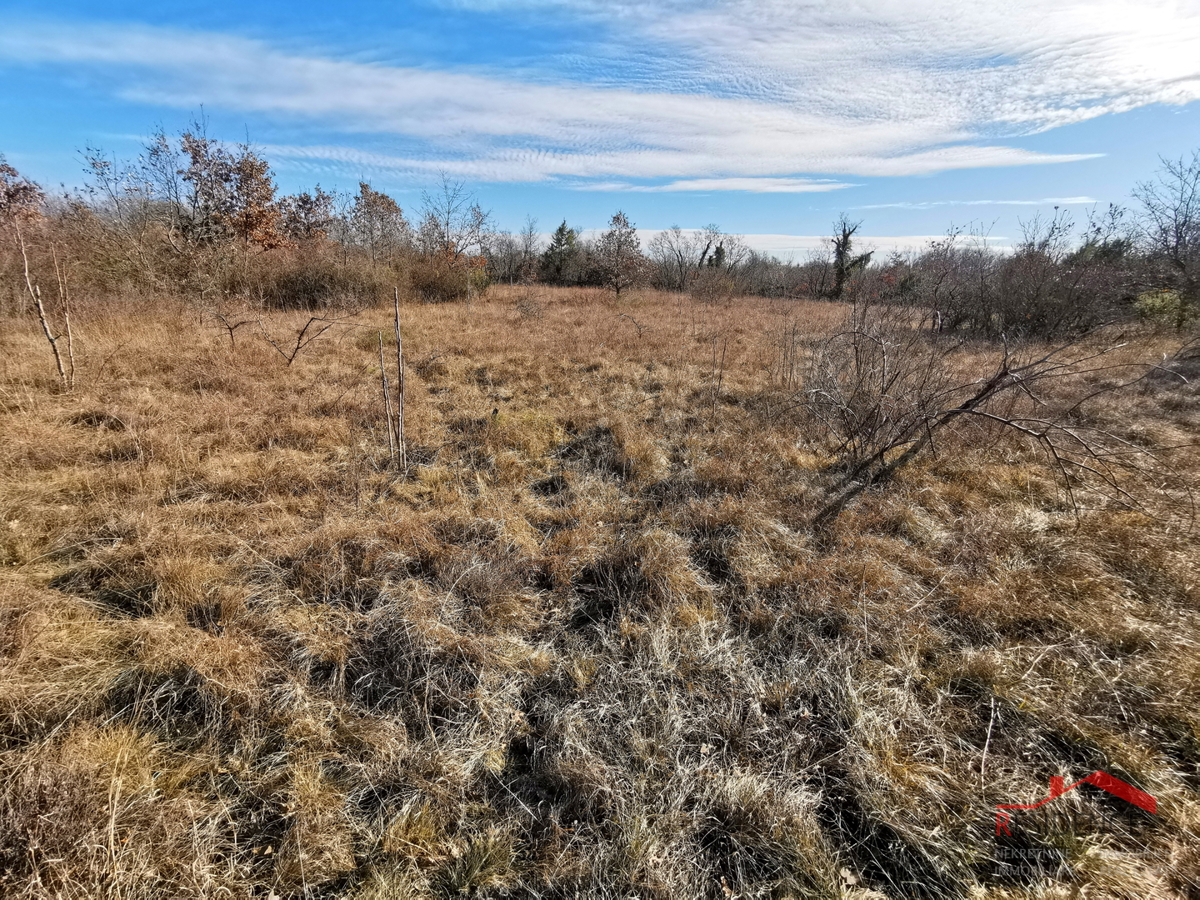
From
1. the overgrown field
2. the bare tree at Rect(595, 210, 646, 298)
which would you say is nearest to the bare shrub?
the overgrown field

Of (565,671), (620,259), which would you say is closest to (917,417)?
(565,671)

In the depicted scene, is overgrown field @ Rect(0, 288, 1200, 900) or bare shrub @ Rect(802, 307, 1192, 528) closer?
overgrown field @ Rect(0, 288, 1200, 900)

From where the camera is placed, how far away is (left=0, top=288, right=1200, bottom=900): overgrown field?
1.67 m

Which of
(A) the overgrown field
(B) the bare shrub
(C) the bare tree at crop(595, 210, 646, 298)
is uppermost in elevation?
(C) the bare tree at crop(595, 210, 646, 298)

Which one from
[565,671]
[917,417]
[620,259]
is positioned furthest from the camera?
[620,259]

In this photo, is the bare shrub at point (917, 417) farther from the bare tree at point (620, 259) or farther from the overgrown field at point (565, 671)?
the bare tree at point (620, 259)

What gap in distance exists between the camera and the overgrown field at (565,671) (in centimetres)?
167

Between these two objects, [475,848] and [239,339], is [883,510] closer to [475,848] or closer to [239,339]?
[475,848]

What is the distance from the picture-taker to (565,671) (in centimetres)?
247

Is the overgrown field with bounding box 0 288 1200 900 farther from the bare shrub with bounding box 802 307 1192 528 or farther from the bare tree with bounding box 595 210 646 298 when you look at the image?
the bare tree with bounding box 595 210 646 298

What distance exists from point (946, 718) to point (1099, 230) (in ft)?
57.5

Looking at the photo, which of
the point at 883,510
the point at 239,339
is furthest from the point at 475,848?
the point at 239,339

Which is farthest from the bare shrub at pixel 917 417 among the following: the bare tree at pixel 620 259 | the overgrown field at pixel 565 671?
the bare tree at pixel 620 259

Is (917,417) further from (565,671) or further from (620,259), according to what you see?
(620,259)
